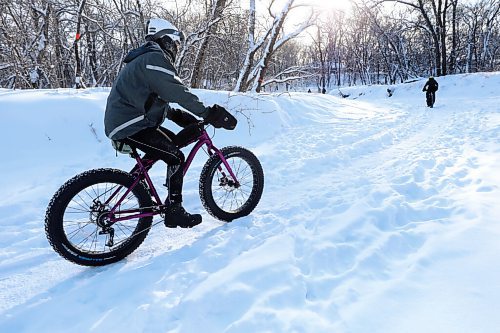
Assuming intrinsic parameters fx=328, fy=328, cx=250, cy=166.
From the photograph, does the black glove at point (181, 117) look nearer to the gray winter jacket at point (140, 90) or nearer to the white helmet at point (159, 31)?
the gray winter jacket at point (140, 90)

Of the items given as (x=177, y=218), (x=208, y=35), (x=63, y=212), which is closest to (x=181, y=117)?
(x=177, y=218)

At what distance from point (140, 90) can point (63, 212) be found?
3.79ft

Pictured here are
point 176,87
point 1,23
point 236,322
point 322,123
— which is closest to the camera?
point 236,322

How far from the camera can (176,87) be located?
9.19 ft

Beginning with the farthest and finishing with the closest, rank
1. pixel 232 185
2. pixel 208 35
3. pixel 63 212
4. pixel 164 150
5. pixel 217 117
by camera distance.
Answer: pixel 208 35 → pixel 232 185 → pixel 217 117 → pixel 164 150 → pixel 63 212

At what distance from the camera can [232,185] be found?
3.67 meters

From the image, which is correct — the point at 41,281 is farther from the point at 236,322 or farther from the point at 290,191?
the point at 290,191

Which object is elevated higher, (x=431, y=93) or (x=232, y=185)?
(x=431, y=93)

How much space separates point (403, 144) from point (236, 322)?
242 inches

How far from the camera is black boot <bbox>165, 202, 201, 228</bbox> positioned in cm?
308

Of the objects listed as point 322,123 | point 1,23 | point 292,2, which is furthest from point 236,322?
point 1,23

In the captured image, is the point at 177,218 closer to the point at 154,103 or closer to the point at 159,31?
the point at 154,103

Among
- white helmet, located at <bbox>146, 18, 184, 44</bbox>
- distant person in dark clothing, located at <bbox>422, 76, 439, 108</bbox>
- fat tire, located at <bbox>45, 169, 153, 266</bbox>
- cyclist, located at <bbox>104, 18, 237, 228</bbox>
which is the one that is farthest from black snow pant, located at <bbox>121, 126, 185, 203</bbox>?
distant person in dark clothing, located at <bbox>422, 76, 439, 108</bbox>

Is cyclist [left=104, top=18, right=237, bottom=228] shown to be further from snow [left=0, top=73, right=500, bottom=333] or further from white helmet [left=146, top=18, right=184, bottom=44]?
snow [left=0, top=73, right=500, bottom=333]
